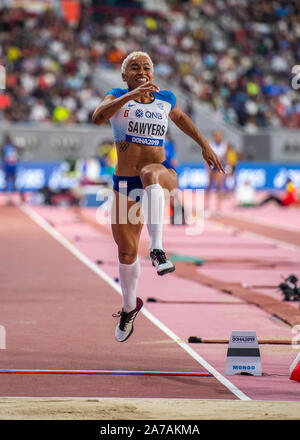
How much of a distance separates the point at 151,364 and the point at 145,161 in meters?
1.77

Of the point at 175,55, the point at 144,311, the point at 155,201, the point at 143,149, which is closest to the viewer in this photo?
the point at 155,201

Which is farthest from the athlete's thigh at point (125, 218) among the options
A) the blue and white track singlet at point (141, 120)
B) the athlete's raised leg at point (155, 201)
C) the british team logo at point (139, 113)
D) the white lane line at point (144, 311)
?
the white lane line at point (144, 311)

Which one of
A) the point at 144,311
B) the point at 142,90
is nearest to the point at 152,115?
the point at 142,90

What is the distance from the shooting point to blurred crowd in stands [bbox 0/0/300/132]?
108ft

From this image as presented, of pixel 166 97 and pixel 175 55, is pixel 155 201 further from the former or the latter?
pixel 175 55

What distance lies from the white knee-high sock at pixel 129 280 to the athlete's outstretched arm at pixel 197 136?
1126 mm

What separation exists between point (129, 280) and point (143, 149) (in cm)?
119

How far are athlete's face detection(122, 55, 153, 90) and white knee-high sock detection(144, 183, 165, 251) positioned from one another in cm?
84

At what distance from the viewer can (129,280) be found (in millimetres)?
7605

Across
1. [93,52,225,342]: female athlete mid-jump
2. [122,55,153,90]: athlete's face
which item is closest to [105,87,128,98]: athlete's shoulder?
[93,52,225,342]: female athlete mid-jump

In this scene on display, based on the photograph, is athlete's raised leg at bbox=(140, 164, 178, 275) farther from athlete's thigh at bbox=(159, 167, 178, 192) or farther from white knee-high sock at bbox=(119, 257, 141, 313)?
white knee-high sock at bbox=(119, 257, 141, 313)

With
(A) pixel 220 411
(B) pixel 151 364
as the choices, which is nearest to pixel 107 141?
(B) pixel 151 364
